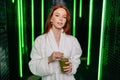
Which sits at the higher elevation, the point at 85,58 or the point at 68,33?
the point at 68,33

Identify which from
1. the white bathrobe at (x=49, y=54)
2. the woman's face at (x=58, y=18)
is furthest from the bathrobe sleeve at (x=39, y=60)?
the woman's face at (x=58, y=18)

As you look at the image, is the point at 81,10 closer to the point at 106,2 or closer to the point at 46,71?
the point at 106,2

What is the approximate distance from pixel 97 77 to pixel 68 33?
0.49 m

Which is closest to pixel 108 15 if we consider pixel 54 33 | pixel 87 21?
pixel 87 21

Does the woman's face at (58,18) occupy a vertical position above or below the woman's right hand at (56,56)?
above

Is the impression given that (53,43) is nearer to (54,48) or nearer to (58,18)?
(54,48)

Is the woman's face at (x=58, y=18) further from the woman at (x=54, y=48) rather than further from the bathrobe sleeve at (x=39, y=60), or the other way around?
the bathrobe sleeve at (x=39, y=60)

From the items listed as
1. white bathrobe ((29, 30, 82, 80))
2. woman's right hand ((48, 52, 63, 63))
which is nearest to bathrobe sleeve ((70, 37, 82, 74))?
white bathrobe ((29, 30, 82, 80))

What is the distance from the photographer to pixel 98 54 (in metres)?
1.66

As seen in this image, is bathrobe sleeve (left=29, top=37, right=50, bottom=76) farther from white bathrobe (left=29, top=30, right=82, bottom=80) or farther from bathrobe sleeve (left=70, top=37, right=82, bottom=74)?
bathrobe sleeve (left=70, top=37, right=82, bottom=74)

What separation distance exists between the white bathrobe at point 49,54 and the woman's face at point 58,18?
65 mm

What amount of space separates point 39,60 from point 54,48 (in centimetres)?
13

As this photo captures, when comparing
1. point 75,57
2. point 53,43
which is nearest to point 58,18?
point 53,43

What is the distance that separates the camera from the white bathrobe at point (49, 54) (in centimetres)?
138
